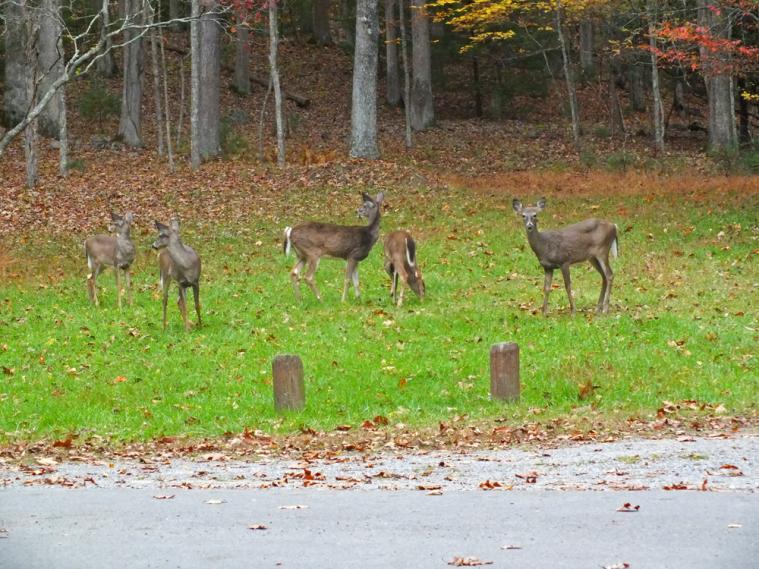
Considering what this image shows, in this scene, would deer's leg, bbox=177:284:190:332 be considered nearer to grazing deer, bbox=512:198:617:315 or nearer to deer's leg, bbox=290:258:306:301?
deer's leg, bbox=290:258:306:301

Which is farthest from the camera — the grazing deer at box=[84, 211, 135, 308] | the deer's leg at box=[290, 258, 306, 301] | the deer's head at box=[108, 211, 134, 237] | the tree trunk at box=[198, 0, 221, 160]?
the tree trunk at box=[198, 0, 221, 160]

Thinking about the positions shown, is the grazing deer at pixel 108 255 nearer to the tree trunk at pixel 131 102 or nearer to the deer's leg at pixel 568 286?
the deer's leg at pixel 568 286

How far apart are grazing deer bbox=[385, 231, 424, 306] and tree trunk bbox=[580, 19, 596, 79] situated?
3073 cm

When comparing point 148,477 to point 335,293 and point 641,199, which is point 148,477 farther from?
point 641,199

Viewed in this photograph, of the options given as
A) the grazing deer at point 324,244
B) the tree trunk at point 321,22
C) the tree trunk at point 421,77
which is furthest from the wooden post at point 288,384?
the tree trunk at point 321,22

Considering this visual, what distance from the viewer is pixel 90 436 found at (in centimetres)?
1272

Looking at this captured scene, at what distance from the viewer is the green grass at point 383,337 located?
545 inches

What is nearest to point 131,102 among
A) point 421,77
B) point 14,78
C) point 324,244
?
point 14,78

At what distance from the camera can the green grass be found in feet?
45.4

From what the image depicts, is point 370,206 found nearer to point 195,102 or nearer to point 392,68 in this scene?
point 195,102

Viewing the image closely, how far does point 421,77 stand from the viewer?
43.3 metres

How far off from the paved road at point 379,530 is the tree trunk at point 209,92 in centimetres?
2681

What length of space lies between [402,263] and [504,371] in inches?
254

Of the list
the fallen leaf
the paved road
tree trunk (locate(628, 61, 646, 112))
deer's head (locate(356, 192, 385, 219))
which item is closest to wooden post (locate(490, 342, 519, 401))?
the paved road
